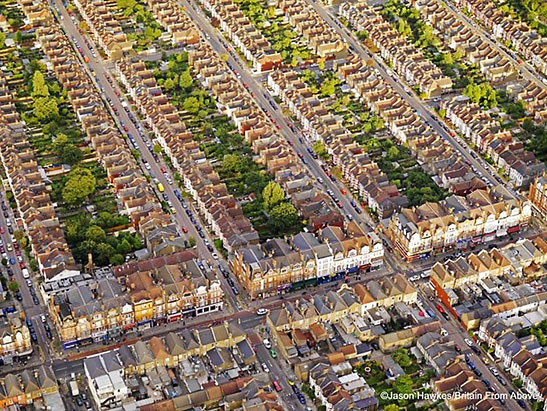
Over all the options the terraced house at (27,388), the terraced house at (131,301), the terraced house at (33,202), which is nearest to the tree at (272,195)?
the terraced house at (131,301)

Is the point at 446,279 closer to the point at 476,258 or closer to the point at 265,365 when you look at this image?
the point at 476,258

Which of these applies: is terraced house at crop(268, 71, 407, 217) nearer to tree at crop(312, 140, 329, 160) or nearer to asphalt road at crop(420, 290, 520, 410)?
tree at crop(312, 140, 329, 160)

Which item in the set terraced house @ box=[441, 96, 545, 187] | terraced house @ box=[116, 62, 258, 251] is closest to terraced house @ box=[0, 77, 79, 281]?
terraced house @ box=[116, 62, 258, 251]

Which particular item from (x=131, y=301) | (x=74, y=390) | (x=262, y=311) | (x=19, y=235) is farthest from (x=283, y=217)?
(x=74, y=390)

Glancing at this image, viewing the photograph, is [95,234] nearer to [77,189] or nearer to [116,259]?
[116,259]

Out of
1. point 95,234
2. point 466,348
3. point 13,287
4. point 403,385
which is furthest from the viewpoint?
point 95,234

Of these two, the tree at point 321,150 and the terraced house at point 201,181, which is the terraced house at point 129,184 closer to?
the terraced house at point 201,181

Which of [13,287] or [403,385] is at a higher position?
[13,287]
